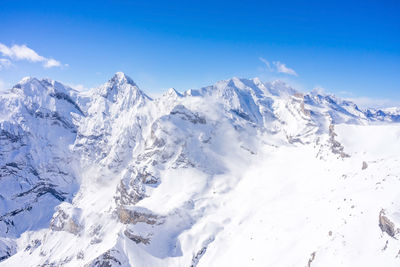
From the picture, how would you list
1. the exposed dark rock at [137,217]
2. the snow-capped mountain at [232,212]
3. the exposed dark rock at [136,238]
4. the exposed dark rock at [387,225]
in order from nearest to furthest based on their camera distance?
the exposed dark rock at [387,225] < the snow-capped mountain at [232,212] < the exposed dark rock at [136,238] < the exposed dark rock at [137,217]

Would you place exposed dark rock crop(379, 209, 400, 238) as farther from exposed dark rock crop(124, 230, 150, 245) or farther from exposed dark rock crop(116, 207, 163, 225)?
exposed dark rock crop(116, 207, 163, 225)

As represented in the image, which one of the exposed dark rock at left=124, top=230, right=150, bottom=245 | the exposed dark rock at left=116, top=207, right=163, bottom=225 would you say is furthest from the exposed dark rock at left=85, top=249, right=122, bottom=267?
the exposed dark rock at left=116, top=207, right=163, bottom=225

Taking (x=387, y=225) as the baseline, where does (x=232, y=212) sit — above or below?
above

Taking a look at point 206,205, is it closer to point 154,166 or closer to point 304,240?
point 154,166

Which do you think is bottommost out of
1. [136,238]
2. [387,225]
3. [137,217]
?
[136,238]

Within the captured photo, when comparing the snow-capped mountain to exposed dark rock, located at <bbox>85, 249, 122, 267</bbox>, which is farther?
exposed dark rock, located at <bbox>85, 249, 122, 267</bbox>

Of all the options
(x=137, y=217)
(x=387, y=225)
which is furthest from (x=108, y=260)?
(x=387, y=225)

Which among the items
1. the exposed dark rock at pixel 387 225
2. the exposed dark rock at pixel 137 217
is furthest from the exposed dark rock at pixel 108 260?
the exposed dark rock at pixel 387 225

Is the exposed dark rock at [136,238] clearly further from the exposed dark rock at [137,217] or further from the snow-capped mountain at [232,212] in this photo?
the exposed dark rock at [137,217]

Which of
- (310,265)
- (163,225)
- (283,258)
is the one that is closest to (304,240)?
(283,258)

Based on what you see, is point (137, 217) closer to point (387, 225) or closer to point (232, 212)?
point (232, 212)

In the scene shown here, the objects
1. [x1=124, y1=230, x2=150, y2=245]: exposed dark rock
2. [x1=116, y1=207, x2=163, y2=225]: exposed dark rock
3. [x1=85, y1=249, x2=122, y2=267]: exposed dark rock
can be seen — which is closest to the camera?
[x1=85, y1=249, x2=122, y2=267]: exposed dark rock

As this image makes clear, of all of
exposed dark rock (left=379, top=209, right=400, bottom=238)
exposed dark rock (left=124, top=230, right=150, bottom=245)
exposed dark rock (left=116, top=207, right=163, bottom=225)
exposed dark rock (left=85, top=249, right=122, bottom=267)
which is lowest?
exposed dark rock (left=85, top=249, right=122, bottom=267)
